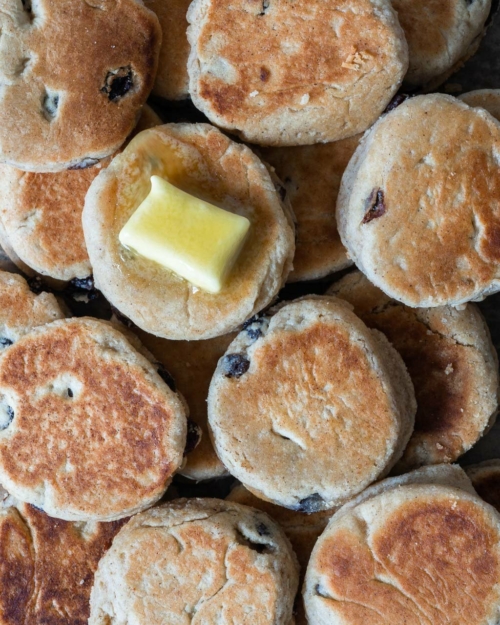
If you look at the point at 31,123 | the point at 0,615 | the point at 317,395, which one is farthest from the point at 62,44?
the point at 0,615

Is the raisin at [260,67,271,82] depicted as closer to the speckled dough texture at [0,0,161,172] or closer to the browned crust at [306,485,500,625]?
the speckled dough texture at [0,0,161,172]

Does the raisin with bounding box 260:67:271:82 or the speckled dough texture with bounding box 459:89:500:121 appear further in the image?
the speckled dough texture with bounding box 459:89:500:121

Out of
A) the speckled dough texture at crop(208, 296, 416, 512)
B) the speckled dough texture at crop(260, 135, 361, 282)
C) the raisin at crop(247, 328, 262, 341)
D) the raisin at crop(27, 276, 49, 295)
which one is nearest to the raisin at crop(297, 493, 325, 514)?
the speckled dough texture at crop(208, 296, 416, 512)

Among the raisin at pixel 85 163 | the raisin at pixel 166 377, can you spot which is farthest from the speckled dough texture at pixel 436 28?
the raisin at pixel 166 377

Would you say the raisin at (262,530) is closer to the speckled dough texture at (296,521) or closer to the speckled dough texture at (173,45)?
the speckled dough texture at (296,521)

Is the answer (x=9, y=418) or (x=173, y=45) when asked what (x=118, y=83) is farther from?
(x=9, y=418)
